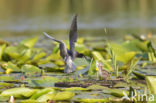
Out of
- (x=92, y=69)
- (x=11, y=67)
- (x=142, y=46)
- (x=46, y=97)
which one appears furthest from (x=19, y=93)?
(x=142, y=46)

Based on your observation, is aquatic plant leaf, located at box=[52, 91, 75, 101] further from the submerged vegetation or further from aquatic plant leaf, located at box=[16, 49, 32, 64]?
aquatic plant leaf, located at box=[16, 49, 32, 64]

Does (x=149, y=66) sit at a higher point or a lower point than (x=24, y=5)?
lower

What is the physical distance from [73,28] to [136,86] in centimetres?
87

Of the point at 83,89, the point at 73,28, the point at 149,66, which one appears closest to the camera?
the point at 83,89

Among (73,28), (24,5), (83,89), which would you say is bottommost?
(83,89)

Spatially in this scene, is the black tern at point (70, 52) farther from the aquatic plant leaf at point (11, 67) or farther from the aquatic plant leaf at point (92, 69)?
the aquatic plant leaf at point (11, 67)

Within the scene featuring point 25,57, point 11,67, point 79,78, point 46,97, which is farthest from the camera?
point 25,57

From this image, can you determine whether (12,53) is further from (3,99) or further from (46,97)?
(46,97)

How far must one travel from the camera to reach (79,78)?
3.51m

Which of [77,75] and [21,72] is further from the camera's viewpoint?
[21,72]

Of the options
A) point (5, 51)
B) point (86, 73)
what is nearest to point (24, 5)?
point (5, 51)

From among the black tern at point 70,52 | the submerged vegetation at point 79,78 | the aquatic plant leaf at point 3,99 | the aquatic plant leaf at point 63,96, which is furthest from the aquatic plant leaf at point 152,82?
the black tern at point 70,52

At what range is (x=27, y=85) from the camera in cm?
327

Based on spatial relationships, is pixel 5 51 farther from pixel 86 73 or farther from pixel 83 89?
pixel 83 89
